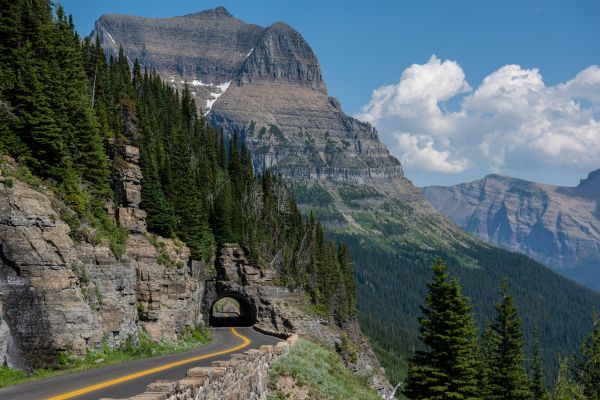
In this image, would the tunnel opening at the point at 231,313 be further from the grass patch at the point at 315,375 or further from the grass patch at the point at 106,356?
the grass patch at the point at 315,375

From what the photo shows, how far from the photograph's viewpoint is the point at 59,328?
2781 centimetres

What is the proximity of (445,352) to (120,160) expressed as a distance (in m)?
30.0

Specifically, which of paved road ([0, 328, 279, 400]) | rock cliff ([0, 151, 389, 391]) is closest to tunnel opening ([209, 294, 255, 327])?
rock cliff ([0, 151, 389, 391])

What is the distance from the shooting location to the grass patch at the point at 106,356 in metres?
23.8

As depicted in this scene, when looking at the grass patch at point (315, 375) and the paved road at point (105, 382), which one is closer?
the paved road at point (105, 382)

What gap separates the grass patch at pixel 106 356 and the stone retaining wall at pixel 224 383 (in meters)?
8.04

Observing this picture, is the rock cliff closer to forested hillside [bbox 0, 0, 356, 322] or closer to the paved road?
forested hillside [bbox 0, 0, 356, 322]

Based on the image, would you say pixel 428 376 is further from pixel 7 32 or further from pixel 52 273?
pixel 7 32

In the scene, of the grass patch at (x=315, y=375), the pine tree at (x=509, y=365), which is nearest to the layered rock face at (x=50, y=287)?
the grass patch at (x=315, y=375)

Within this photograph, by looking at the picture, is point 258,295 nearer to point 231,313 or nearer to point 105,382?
point 231,313

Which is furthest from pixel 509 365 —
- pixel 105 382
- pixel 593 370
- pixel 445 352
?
Result: pixel 105 382

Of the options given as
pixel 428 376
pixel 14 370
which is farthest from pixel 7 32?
pixel 428 376

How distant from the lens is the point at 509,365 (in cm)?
5362

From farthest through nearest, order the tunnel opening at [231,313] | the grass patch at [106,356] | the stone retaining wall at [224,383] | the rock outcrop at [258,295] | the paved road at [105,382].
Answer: the tunnel opening at [231,313] < the rock outcrop at [258,295] < the grass patch at [106,356] < the paved road at [105,382] < the stone retaining wall at [224,383]
